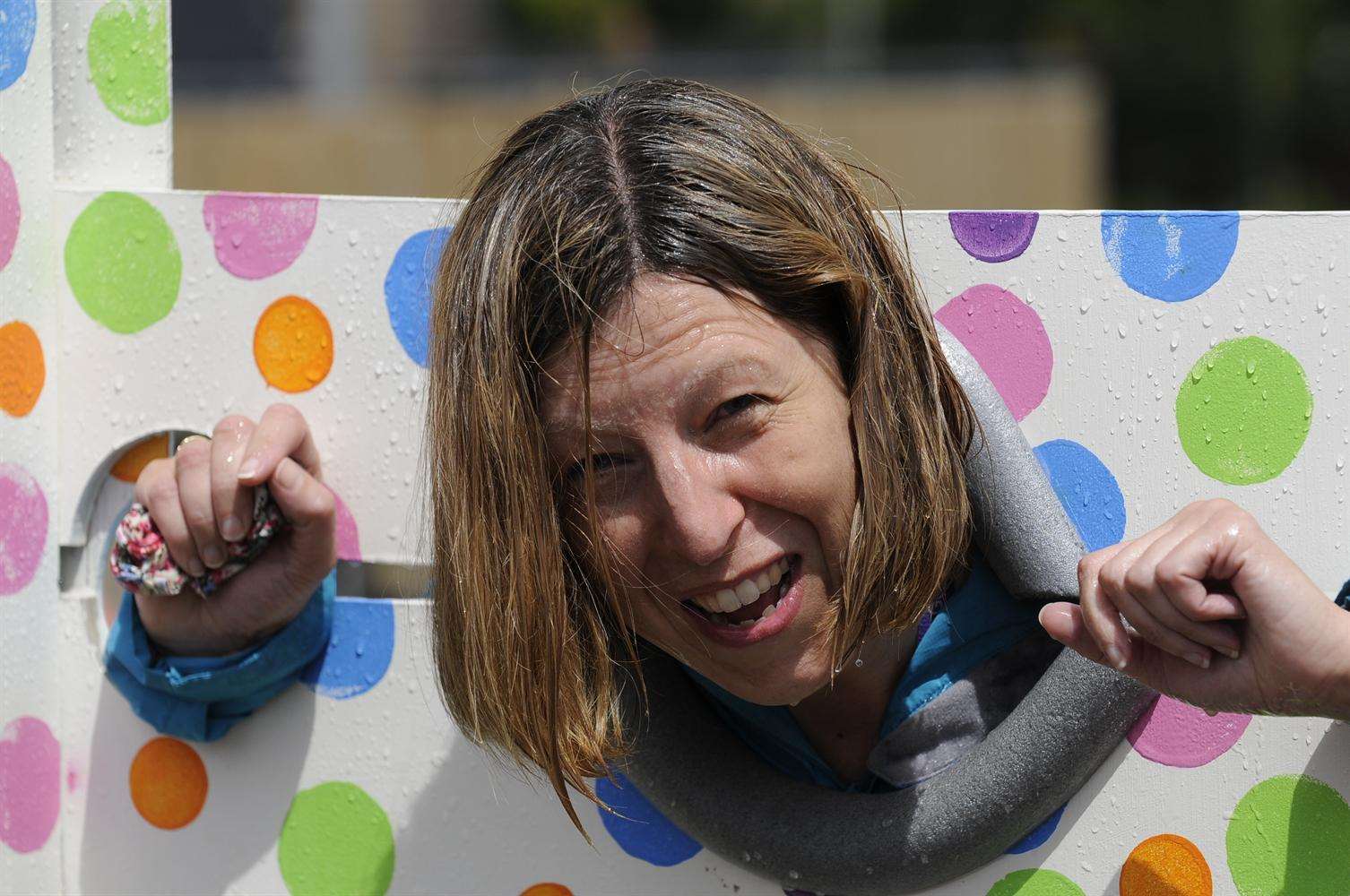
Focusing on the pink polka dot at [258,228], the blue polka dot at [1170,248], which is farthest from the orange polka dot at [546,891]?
the blue polka dot at [1170,248]

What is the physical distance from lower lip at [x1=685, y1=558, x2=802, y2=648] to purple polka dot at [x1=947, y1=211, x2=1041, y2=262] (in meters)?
0.33

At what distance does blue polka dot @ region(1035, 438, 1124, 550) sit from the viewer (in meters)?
1.19

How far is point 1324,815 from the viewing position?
3.70ft

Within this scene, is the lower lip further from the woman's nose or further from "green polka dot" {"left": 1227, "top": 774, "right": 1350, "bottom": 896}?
"green polka dot" {"left": 1227, "top": 774, "right": 1350, "bottom": 896}

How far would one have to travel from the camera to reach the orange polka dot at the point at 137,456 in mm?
1417

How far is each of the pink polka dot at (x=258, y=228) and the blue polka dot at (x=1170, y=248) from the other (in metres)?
0.75

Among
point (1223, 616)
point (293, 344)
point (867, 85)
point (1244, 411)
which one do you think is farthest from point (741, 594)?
point (867, 85)

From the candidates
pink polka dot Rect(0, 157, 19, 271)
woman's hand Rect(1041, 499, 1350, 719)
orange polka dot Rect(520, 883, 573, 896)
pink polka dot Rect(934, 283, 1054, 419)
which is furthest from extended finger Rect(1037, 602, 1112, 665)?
pink polka dot Rect(0, 157, 19, 271)

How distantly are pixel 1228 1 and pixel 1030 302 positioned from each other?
49.4ft

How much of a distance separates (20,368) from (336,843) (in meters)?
0.56

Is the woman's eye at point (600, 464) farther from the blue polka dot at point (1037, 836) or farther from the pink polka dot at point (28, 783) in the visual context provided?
the pink polka dot at point (28, 783)

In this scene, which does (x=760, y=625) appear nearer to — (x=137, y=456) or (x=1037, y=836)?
(x=1037, y=836)

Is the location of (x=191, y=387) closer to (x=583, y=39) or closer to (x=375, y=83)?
(x=375, y=83)

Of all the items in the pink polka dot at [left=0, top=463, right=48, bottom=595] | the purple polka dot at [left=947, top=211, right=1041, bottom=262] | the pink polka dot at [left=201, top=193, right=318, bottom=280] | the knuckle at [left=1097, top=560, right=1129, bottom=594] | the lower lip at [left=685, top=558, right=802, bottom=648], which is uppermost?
the purple polka dot at [left=947, top=211, right=1041, bottom=262]
